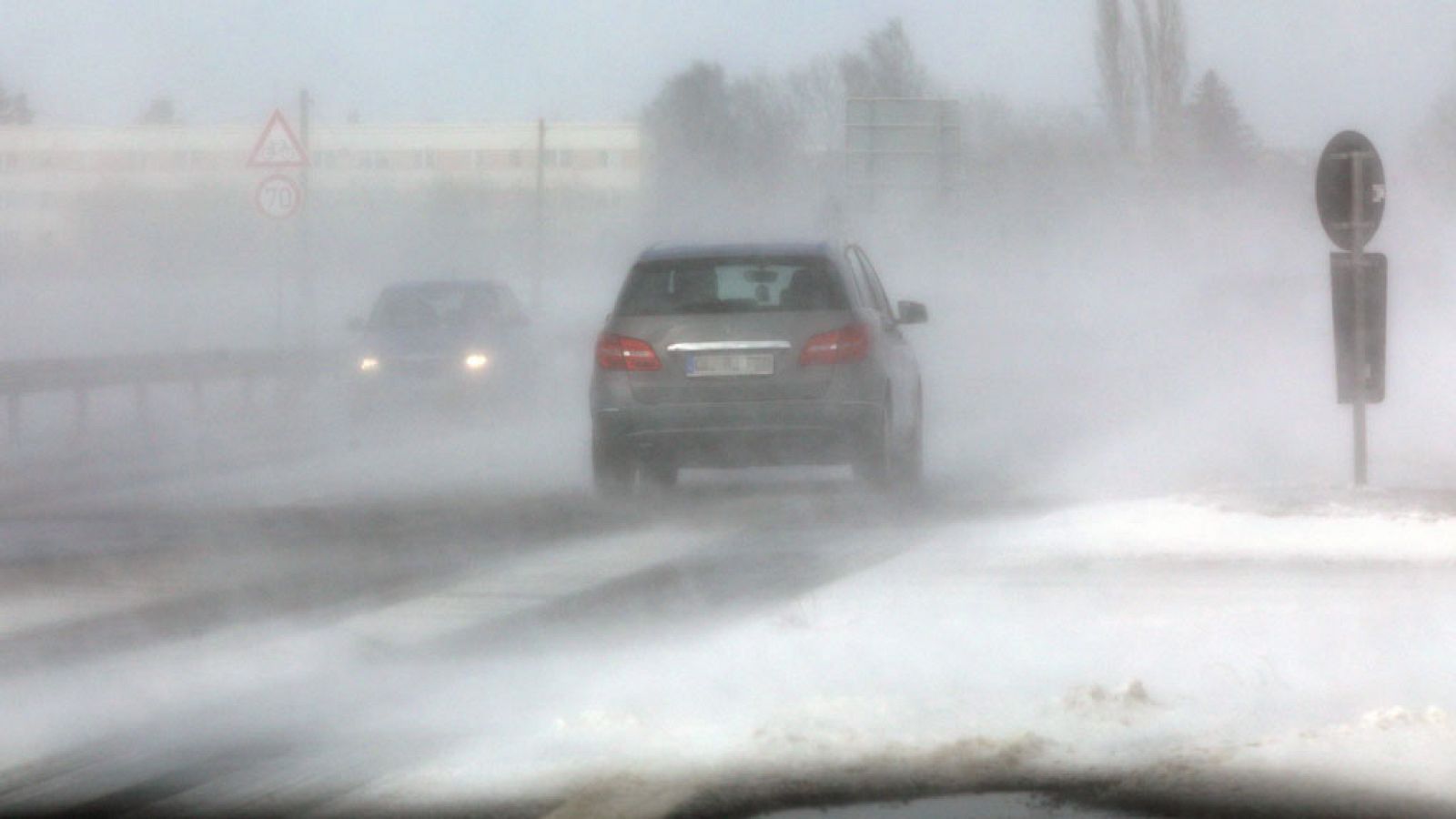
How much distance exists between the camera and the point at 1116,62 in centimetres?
6856

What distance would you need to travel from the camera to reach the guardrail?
2245cm

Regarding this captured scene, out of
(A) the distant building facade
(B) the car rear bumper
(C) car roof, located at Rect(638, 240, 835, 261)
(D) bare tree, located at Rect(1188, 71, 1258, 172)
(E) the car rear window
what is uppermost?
(D) bare tree, located at Rect(1188, 71, 1258, 172)

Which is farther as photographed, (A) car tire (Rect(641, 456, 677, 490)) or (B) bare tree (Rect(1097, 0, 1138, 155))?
(B) bare tree (Rect(1097, 0, 1138, 155))

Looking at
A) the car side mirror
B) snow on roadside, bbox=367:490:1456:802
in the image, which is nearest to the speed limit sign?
the car side mirror

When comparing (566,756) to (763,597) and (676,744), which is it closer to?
(676,744)

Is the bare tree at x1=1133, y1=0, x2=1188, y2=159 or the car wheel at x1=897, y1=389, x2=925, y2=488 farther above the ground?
the bare tree at x1=1133, y1=0, x2=1188, y2=159

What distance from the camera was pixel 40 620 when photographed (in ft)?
31.3

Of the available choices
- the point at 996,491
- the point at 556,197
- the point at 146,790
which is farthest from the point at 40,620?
the point at 556,197

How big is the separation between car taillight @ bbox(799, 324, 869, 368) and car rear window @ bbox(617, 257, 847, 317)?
7.8 inches

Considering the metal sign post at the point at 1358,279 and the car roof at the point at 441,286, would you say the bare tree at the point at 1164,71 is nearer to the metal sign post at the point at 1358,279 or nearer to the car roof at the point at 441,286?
the car roof at the point at 441,286

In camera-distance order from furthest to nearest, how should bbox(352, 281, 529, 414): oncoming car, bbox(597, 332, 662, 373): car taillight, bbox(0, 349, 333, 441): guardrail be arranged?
bbox(352, 281, 529, 414): oncoming car < bbox(0, 349, 333, 441): guardrail < bbox(597, 332, 662, 373): car taillight

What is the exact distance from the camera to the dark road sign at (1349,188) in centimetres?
1312

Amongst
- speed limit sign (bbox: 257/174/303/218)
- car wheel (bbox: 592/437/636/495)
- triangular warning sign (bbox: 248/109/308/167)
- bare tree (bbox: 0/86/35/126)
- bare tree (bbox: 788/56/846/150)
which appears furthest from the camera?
bare tree (bbox: 0/86/35/126)

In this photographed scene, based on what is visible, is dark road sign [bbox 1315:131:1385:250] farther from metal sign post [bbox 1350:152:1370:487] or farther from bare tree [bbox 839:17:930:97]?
bare tree [bbox 839:17:930:97]
